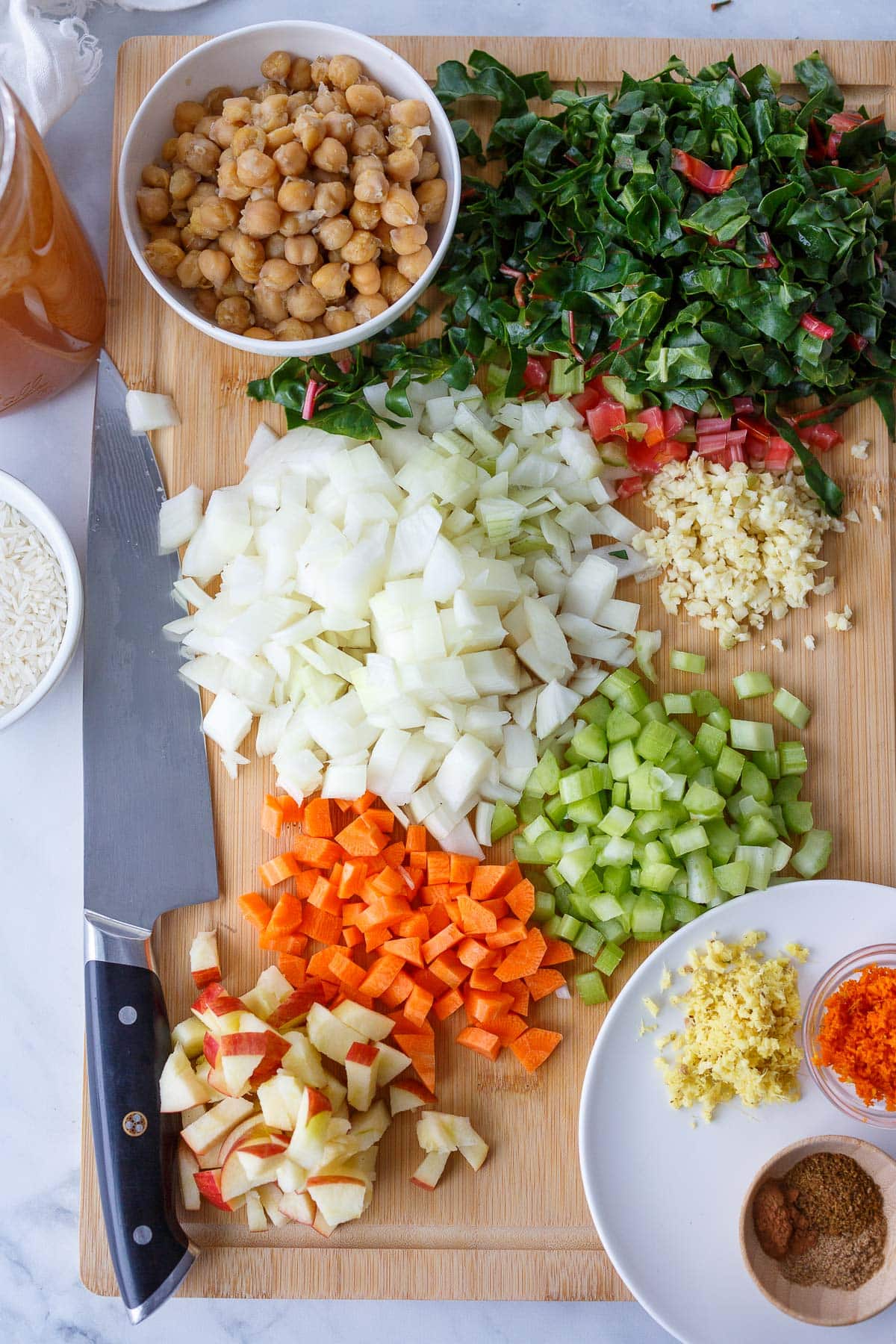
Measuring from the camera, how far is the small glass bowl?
175 centimetres

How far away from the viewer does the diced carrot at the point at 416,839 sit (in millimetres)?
1852

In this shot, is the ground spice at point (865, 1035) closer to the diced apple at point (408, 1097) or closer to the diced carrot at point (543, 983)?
the diced carrot at point (543, 983)

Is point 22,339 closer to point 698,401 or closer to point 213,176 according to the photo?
point 213,176

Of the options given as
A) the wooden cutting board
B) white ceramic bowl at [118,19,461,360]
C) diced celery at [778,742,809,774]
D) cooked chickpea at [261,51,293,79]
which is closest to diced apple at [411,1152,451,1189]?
the wooden cutting board

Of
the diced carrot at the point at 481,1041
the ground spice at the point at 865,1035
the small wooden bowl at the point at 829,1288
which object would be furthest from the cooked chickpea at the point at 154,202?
the small wooden bowl at the point at 829,1288

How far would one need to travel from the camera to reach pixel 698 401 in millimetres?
1835

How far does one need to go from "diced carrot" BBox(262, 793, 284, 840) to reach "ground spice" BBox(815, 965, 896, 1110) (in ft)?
3.22

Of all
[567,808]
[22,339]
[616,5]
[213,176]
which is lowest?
[567,808]

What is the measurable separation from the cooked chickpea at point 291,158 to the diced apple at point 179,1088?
149 cm

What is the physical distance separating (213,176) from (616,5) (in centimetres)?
96

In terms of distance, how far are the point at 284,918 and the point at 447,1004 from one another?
33cm

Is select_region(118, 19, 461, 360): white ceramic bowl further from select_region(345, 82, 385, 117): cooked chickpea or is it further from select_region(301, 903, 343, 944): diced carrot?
select_region(301, 903, 343, 944): diced carrot

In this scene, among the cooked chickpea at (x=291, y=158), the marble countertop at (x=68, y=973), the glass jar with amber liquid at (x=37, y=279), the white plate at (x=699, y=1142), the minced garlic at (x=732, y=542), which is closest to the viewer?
the glass jar with amber liquid at (x=37, y=279)

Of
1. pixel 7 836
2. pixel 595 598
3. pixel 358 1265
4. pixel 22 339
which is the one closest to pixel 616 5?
pixel 595 598
